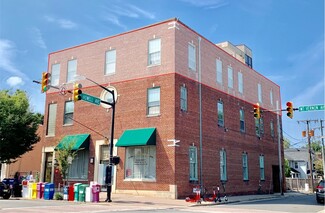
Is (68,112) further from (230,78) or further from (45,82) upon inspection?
(230,78)

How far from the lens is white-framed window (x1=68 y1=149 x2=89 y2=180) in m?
30.1

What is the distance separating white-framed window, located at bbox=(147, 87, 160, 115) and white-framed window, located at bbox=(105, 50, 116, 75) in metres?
4.51

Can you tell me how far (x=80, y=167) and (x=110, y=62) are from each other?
915cm

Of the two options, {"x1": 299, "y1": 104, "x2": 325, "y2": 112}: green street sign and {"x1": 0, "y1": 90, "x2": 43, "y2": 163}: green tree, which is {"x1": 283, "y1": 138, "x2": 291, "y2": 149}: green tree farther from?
{"x1": 299, "y1": 104, "x2": 325, "y2": 112}: green street sign

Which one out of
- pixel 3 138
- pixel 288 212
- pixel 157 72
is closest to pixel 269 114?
pixel 157 72

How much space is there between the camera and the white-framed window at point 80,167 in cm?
3008

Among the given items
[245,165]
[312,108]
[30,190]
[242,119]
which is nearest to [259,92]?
[242,119]

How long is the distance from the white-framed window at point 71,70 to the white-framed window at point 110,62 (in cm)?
374

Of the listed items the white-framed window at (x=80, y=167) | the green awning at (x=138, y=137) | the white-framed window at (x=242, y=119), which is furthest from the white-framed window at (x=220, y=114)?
the white-framed window at (x=80, y=167)

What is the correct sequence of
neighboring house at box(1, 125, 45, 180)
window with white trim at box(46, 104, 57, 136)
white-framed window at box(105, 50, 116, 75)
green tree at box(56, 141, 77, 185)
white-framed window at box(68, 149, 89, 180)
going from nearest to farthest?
1. green tree at box(56, 141, 77, 185)
2. white-framed window at box(68, 149, 89, 180)
3. white-framed window at box(105, 50, 116, 75)
4. window with white trim at box(46, 104, 57, 136)
5. neighboring house at box(1, 125, 45, 180)

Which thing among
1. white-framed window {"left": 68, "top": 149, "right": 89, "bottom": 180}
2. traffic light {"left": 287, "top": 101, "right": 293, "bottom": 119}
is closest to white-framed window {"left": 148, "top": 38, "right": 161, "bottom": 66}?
white-framed window {"left": 68, "top": 149, "right": 89, "bottom": 180}

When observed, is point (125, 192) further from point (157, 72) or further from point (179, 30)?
point (179, 30)

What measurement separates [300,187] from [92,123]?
36856 mm

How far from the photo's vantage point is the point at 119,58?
29969mm
